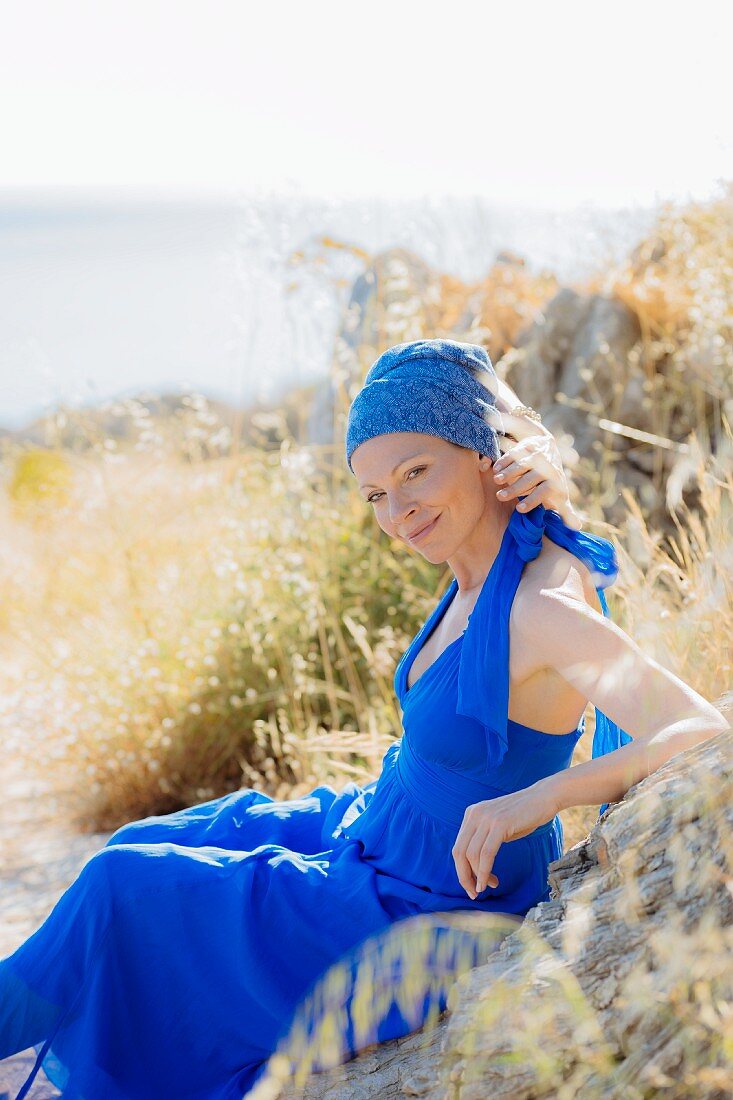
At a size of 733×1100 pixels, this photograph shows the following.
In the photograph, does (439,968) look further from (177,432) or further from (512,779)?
(177,432)

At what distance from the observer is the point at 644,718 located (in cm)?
164

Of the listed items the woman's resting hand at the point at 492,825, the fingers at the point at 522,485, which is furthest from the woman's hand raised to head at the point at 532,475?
the woman's resting hand at the point at 492,825

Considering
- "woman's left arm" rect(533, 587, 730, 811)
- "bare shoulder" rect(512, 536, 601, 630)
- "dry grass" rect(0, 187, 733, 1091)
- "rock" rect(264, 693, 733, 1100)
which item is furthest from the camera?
"dry grass" rect(0, 187, 733, 1091)

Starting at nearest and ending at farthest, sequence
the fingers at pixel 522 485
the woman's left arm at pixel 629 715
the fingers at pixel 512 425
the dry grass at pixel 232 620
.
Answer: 1. the woman's left arm at pixel 629 715
2. the fingers at pixel 522 485
3. the fingers at pixel 512 425
4. the dry grass at pixel 232 620

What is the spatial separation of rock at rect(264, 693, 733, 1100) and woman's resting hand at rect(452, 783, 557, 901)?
94 mm

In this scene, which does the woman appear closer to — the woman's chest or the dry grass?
the woman's chest

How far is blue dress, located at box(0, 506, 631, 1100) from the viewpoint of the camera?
6.17 feet

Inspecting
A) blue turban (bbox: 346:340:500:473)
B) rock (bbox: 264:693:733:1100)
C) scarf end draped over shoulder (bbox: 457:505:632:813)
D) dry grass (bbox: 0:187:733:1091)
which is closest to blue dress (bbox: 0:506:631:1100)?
scarf end draped over shoulder (bbox: 457:505:632:813)

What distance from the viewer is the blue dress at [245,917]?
188 centimetres

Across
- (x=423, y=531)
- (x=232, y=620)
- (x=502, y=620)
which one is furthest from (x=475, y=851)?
(x=232, y=620)

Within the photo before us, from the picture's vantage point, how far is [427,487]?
2023 mm

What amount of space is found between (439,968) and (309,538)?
3.18 m

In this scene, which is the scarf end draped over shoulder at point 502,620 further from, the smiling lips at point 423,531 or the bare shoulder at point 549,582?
the smiling lips at point 423,531

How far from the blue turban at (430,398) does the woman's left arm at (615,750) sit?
0.52 metres
